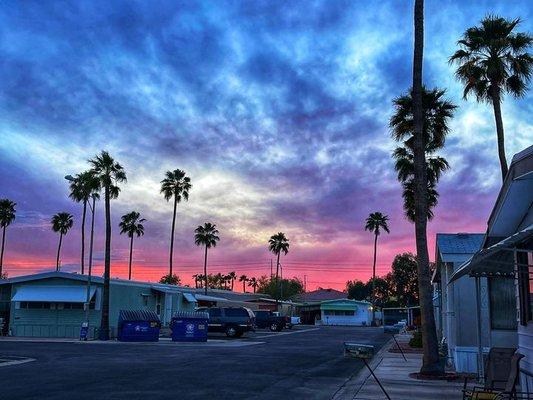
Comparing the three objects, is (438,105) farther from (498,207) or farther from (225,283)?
(225,283)

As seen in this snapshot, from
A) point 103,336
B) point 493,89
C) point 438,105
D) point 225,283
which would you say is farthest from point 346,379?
point 225,283

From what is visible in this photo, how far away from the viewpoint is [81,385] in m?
13.6

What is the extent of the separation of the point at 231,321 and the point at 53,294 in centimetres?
1199

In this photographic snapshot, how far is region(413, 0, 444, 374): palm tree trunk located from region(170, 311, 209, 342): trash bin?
65.5 ft

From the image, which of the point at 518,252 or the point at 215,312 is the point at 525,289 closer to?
the point at 518,252

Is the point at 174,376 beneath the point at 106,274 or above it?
beneath

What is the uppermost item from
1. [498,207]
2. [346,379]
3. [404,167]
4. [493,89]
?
[493,89]

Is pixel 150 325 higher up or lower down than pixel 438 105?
lower down

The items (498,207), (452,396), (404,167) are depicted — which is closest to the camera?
(498,207)

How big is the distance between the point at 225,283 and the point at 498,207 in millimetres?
153799

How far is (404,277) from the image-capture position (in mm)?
127312

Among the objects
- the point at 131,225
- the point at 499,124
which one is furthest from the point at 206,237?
the point at 499,124

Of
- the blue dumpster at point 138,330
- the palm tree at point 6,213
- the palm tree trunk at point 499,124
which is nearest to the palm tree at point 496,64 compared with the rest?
the palm tree trunk at point 499,124

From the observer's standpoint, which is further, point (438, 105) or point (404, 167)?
point (404, 167)
